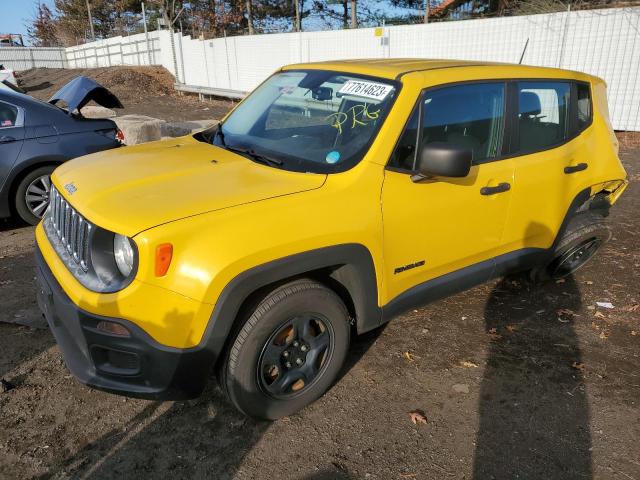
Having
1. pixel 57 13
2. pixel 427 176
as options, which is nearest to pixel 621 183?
pixel 427 176

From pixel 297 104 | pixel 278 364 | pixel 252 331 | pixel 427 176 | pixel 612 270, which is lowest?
pixel 612 270

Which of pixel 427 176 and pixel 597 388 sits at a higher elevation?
pixel 427 176

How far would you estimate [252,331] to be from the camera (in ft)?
8.13

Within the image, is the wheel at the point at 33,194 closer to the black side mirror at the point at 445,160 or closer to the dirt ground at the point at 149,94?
the black side mirror at the point at 445,160

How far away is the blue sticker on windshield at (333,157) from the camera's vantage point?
2.86 meters

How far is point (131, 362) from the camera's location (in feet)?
7.77

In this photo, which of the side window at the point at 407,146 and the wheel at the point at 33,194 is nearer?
the side window at the point at 407,146

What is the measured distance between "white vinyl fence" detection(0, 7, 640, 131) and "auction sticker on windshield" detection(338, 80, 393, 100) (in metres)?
3.14

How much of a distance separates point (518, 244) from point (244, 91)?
17318 millimetres

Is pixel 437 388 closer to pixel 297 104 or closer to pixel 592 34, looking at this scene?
pixel 297 104

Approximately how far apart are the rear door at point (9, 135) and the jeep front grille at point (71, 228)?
2756 mm

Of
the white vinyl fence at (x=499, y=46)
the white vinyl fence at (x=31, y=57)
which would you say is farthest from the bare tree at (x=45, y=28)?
the white vinyl fence at (x=499, y=46)

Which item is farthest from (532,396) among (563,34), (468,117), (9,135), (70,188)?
(563,34)

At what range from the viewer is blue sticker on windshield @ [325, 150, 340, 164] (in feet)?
9.38
